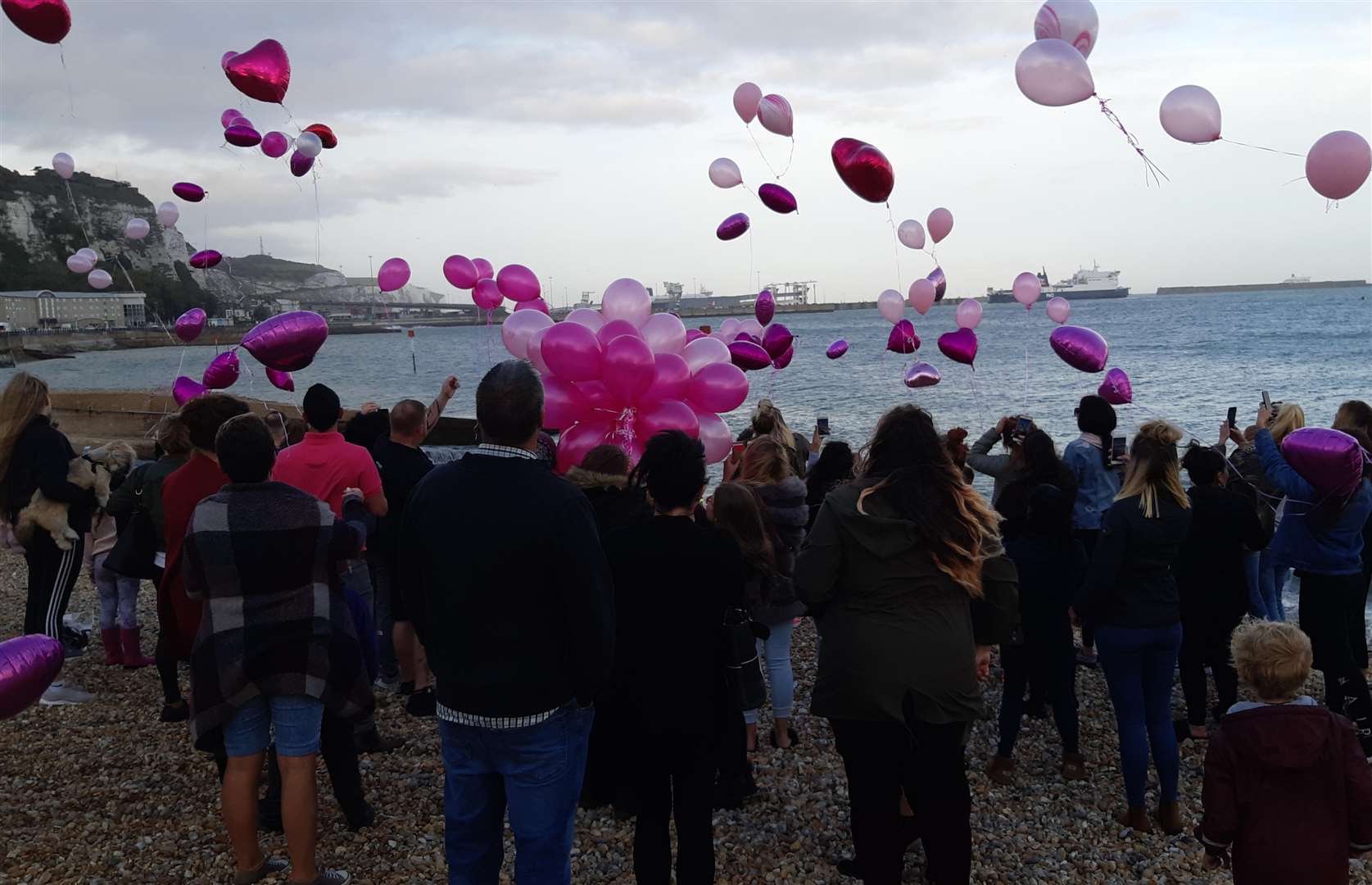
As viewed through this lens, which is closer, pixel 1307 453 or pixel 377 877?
pixel 377 877

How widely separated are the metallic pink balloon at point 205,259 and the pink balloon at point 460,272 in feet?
10.9

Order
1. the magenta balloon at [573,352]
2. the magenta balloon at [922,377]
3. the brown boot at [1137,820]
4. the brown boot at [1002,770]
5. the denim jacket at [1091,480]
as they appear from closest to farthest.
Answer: the brown boot at [1137,820], the brown boot at [1002,770], the denim jacket at [1091,480], the magenta balloon at [573,352], the magenta balloon at [922,377]

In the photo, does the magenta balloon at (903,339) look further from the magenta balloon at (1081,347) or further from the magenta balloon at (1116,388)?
the magenta balloon at (1116,388)

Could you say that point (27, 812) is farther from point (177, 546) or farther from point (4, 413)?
point (4, 413)

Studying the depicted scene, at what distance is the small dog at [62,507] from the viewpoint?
4770 millimetres

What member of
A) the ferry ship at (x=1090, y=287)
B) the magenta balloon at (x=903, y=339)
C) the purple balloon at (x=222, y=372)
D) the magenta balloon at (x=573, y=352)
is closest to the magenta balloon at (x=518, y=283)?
the magenta balloon at (x=573, y=352)

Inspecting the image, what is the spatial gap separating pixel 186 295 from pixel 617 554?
66.2 m

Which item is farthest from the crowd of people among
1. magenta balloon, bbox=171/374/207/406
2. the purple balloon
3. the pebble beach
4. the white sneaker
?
magenta balloon, bbox=171/374/207/406

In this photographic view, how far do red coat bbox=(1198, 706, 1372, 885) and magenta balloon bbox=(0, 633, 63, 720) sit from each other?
321cm

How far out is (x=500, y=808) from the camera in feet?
8.20

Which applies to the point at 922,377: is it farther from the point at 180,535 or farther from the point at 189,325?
the point at 189,325

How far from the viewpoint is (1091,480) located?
514 cm

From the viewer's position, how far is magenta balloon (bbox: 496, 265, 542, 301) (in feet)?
24.1

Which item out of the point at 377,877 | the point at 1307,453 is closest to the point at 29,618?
the point at 377,877
